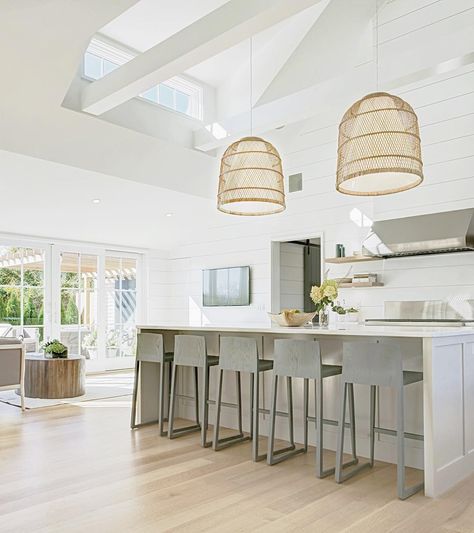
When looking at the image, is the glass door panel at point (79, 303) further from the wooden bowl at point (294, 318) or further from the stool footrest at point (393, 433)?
the stool footrest at point (393, 433)

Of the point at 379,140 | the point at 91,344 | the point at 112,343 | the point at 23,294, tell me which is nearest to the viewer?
the point at 379,140

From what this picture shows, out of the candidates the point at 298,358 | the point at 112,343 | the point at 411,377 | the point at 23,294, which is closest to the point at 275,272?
the point at 112,343

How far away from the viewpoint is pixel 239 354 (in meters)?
3.99

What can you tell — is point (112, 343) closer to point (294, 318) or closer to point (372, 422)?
point (294, 318)

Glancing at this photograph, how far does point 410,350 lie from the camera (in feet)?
11.8

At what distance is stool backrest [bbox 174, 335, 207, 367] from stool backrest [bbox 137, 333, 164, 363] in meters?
0.23

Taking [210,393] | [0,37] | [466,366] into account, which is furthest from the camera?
[210,393]

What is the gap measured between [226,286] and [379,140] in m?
5.35

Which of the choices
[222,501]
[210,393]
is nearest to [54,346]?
[210,393]

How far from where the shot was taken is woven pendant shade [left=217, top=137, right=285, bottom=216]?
13.2ft

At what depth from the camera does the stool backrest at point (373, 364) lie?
10.1 ft

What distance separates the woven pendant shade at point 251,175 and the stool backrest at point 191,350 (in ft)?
3.68

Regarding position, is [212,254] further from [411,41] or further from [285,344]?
[285,344]

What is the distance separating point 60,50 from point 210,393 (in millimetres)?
3250
